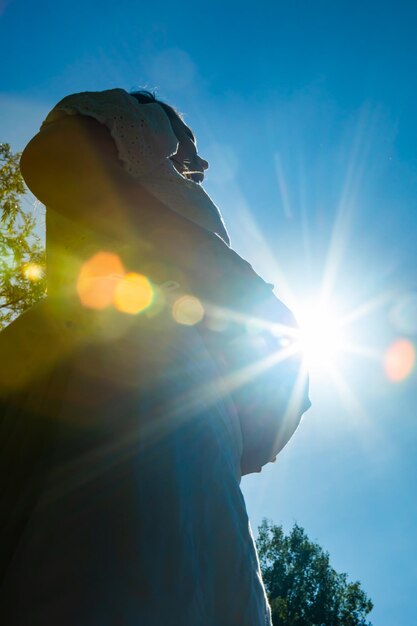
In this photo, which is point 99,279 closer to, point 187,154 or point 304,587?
point 187,154

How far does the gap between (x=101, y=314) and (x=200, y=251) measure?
0.34 metres

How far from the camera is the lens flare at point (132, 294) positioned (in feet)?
3.87

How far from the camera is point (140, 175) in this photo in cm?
134

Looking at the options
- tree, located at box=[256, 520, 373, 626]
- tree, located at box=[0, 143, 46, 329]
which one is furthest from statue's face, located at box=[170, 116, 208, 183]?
tree, located at box=[256, 520, 373, 626]

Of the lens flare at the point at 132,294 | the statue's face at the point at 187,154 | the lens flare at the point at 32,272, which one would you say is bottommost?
the lens flare at the point at 132,294

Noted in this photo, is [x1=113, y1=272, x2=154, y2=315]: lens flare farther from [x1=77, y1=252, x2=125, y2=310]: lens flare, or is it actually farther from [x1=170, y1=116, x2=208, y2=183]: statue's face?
[x1=170, y1=116, x2=208, y2=183]: statue's face

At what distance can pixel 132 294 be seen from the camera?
4.02ft

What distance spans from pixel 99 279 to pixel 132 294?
A: 0.11 m

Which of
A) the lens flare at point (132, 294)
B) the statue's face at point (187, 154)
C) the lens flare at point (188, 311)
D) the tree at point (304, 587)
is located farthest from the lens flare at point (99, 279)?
the tree at point (304, 587)

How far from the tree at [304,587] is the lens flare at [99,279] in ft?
88.3

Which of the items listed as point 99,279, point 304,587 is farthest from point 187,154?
point 304,587

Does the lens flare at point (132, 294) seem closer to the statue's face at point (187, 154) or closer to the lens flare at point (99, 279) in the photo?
the lens flare at point (99, 279)

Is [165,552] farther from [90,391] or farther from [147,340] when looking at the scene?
[147,340]

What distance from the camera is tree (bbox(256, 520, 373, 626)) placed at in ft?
78.2
